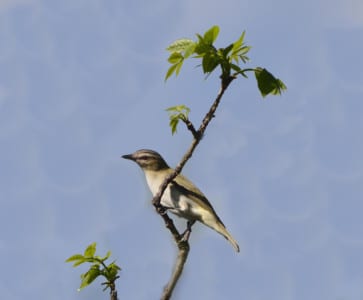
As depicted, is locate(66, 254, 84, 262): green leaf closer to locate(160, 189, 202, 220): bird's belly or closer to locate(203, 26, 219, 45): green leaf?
locate(203, 26, 219, 45): green leaf

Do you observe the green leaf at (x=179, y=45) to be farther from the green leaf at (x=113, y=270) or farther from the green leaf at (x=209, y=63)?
the green leaf at (x=113, y=270)

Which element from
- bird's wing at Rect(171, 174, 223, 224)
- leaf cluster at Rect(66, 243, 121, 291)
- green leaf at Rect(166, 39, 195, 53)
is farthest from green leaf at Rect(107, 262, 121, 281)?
bird's wing at Rect(171, 174, 223, 224)

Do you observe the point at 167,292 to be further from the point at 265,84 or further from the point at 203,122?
the point at 265,84

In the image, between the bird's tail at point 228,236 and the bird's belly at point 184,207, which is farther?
the bird's belly at point 184,207

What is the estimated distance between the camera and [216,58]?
5293mm

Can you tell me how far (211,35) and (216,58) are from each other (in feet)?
0.62

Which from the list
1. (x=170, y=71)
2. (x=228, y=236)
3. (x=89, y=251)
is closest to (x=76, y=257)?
(x=89, y=251)

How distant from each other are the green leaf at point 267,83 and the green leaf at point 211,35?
442 mm

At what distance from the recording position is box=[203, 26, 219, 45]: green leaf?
5164 millimetres

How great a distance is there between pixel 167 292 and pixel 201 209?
7060 millimetres

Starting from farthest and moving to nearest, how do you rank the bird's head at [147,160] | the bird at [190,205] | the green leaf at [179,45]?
the bird's head at [147,160] < the bird at [190,205] < the green leaf at [179,45]

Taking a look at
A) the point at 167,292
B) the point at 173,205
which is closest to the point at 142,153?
the point at 173,205

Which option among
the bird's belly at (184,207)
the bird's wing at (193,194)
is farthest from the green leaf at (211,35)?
the bird's belly at (184,207)

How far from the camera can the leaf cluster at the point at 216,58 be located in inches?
206
